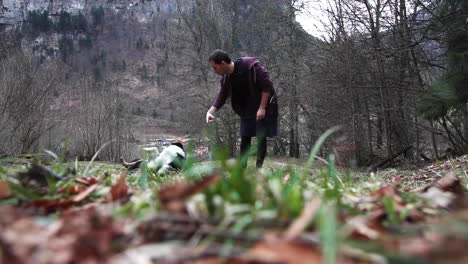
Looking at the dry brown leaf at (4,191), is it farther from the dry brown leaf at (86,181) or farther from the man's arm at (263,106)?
the man's arm at (263,106)

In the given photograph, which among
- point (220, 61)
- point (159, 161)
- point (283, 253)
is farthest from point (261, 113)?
point (283, 253)

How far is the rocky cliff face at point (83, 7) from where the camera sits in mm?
66000

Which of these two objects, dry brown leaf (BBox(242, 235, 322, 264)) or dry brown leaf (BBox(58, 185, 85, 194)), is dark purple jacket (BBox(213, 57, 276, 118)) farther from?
dry brown leaf (BBox(242, 235, 322, 264))

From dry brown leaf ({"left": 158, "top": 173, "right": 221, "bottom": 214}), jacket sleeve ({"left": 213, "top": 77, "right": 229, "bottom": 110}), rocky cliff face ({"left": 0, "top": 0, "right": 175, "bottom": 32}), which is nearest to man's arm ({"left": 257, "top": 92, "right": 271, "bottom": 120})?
jacket sleeve ({"left": 213, "top": 77, "right": 229, "bottom": 110})

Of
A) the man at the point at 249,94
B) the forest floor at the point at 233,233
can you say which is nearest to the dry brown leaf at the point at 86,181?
the forest floor at the point at 233,233

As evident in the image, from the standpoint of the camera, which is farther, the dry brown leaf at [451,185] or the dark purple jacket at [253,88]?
the dark purple jacket at [253,88]

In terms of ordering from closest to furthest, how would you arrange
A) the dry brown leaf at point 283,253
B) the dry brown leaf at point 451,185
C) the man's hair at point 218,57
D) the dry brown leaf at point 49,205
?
1. the dry brown leaf at point 283,253
2. the dry brown leaf at point 49,205
3. the dry brown leaf at point 451,185
4. the man's hair at point 218,57

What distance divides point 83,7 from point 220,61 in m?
82.2

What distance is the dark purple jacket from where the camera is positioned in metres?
5.92

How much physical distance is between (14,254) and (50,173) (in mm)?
909

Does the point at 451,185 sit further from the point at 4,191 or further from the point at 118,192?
the point at 4,191

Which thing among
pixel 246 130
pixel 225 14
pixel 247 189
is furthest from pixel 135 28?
pixel 247 189

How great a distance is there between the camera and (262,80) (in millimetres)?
5906

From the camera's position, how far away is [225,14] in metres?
25.8
